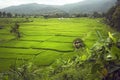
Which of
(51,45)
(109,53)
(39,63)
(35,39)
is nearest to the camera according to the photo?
(109,53)

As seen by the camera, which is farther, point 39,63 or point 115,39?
point 39,63

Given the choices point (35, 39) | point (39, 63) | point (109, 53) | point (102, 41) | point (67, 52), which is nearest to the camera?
point (109, 53)

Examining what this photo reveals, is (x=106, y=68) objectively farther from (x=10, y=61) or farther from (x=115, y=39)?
(x=10, y=61)

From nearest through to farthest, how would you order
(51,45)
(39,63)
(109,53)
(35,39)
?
1. (109,53)
2. (39,63)
3. (51,45)
4. (35,39)

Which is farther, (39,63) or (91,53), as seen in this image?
(39,63)

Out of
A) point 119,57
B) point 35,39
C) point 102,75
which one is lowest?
point 35,39

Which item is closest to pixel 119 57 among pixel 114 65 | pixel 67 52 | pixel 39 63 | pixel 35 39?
pixel 114 65

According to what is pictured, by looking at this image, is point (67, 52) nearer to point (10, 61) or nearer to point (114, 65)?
point (10, 61)

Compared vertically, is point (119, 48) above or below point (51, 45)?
above

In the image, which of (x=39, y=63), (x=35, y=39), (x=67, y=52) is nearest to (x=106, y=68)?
(x=39, y=63)
